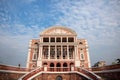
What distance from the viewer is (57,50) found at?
125 feet

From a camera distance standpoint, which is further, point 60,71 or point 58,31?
point 58,31

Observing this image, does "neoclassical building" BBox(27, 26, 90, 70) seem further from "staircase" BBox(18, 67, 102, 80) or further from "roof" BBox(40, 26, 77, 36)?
"staircase" BBox(18, 67, 102, 80)

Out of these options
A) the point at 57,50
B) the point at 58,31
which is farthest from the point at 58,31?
the point at 57,50

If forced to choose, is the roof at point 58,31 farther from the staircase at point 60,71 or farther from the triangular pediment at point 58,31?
the staircase at point 60,71

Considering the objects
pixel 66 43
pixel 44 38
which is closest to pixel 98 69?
pixel 66 43

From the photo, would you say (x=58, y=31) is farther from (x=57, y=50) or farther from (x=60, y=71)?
(x=60, y=71)

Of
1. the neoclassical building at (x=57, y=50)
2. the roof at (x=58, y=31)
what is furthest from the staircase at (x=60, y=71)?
the roof at (x=58, y=31)

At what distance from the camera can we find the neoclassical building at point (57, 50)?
35.6 m

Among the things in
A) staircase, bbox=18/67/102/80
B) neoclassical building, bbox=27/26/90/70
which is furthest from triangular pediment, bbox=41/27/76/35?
staircase, bbox=18/67/102/80

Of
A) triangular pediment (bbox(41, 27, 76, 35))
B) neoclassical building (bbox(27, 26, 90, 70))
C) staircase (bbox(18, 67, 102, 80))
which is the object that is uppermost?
triangular pediment (bbox(41, 27, 76, 35))

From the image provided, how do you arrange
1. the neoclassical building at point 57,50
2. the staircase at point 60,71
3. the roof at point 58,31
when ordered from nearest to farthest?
the staircase at point 60,71
the neoclassical building at point 57,50
the roof at point 58,31

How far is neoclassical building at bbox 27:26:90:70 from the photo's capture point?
117ft

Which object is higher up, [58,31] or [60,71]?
[58,31]

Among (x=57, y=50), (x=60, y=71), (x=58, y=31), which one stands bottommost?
(x=60, y=71)
